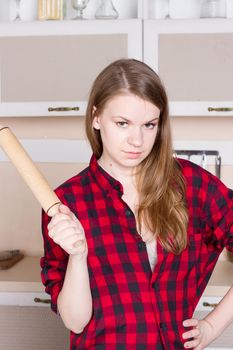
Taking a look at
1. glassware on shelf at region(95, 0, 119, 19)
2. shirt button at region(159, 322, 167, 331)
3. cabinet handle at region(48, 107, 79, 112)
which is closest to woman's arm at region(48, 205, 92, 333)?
shirt button at region(159, 322, 167, 331)

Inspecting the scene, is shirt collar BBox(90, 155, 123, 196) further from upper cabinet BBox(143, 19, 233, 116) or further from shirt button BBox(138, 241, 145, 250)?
upper cabinet BBox(143, 19, 233, 116)

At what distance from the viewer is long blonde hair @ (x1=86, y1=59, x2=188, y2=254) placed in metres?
1.37

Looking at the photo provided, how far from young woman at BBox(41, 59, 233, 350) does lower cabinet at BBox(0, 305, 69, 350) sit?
107cm

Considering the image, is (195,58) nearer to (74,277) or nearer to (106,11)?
(106,11)

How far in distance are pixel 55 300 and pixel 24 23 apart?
1.44 metres

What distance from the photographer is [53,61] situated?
8.21ft

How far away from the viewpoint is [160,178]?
4.72 ft

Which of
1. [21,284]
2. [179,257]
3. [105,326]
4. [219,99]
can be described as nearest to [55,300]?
[105,326]

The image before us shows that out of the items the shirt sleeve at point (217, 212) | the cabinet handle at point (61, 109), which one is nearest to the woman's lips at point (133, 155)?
the shirt sleeve at point (217, 212)

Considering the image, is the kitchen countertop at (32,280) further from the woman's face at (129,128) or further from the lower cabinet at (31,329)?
the woman's face at (129,128)

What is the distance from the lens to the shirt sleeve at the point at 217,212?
1.47m

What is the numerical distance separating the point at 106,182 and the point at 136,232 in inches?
5.2

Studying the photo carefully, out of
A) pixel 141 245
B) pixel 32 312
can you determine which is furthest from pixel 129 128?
pixel 32 312

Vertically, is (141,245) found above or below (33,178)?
below
